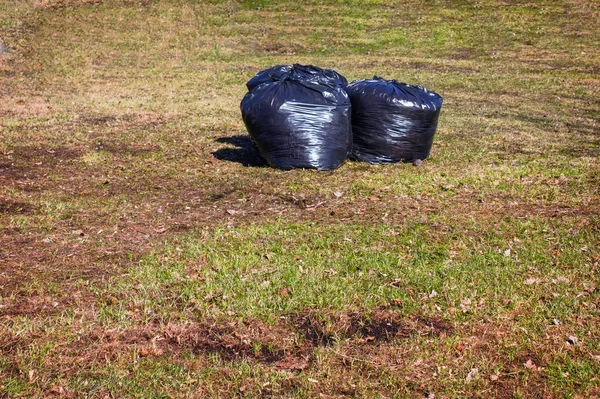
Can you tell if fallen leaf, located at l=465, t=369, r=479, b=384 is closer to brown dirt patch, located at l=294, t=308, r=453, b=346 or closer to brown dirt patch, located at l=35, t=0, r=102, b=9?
brown dirt patch, located at l=294, t=308, r=453, b=346

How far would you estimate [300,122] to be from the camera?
8.18 meters

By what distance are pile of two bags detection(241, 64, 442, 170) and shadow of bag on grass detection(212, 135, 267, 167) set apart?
43cm

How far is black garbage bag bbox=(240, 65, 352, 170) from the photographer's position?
8180 mm

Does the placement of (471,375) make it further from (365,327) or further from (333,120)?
(333,120)

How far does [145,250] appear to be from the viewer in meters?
5.75

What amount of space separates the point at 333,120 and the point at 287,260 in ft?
10.1

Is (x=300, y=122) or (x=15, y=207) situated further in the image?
(x=300, y=122)

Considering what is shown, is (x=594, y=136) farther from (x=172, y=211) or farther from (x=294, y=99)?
(x=172, y=211)

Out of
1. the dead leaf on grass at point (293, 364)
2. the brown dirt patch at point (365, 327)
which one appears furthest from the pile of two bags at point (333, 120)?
the dead leaf on grass at point (293, 364)

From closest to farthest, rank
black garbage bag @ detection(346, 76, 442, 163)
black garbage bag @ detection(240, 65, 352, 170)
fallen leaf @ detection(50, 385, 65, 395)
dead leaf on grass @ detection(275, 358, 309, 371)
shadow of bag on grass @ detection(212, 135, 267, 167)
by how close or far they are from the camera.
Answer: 1. fallen leaf @ detection(50, 385, 65, 395)
2. dead leaf on grass @ detection(275, 358, 309, 371)
3. black garbage bag @ detection(240, 65, 352, 170)
4. black garbage bag @ detection(346, 76, 442, 163)
5. shadow of bag on grass @ detection(212, 135, 267, 167)

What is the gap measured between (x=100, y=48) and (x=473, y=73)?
1055 cm

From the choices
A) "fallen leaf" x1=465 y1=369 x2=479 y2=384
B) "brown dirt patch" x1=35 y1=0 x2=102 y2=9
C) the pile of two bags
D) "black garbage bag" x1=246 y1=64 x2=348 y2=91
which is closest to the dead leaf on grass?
"fallen leaf" x1=465 y1=369 x2=479 y2=384

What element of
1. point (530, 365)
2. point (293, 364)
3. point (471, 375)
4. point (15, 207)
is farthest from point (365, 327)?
point (15, 207)

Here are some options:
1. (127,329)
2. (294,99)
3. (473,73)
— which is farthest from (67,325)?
(473,73)
